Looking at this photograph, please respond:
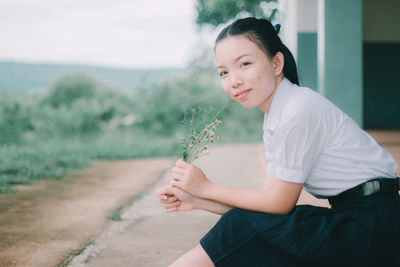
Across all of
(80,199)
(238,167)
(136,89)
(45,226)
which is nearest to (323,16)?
(238,167)

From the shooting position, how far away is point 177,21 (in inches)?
509

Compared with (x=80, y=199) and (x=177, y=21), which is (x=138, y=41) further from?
(x=80, y=199)

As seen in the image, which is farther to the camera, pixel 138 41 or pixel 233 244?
pixel 138 41

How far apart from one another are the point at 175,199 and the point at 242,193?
29 cm

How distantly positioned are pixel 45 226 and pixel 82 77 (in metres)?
8.43

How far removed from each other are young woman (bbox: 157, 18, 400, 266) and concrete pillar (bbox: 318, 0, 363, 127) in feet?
12.3

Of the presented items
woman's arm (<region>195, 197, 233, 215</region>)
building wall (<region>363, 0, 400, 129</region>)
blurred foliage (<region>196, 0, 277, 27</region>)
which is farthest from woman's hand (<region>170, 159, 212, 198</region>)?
blurred foliage (<region>196, 0, 277, 27</region>)

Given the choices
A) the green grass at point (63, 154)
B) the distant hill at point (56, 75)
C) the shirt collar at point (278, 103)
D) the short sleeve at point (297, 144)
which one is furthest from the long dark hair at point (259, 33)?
the distant hill at point (56, 75)

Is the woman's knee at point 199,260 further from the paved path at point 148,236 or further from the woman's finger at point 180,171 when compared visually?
the paved path at point 148,236

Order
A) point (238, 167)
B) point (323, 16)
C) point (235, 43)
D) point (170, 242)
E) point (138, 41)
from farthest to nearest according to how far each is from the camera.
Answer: point (138, 41)
point (238, 167)
point (323, 16)
point (170, 242)
point (235, 43)

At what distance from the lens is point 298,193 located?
1339 millimetres

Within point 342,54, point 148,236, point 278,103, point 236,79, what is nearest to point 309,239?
point 278,103

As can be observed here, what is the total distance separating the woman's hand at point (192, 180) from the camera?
1394 millimetres

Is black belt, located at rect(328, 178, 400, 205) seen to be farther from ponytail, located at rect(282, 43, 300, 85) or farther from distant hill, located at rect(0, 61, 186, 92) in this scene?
distant hill, located at rect(0, 61, 186, 92)
